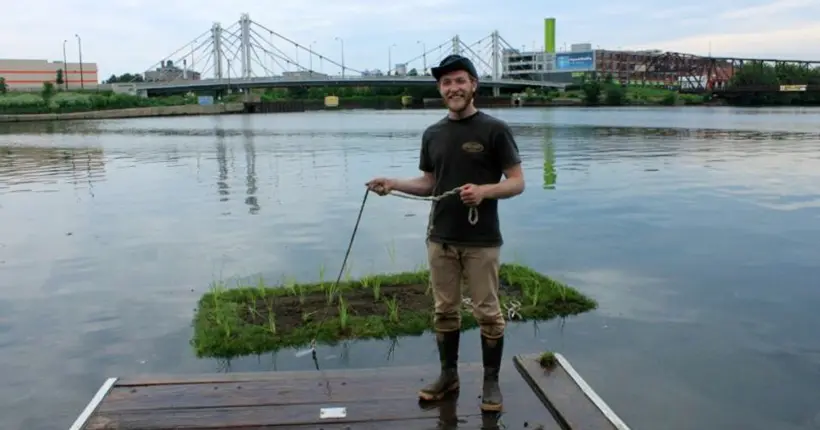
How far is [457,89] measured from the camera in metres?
4.63

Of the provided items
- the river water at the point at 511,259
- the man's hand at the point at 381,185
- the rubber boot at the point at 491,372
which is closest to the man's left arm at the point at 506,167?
the man's hand at the point at 381,185

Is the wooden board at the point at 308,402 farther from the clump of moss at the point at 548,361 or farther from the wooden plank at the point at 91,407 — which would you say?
the clump of moss at the point at 548,361

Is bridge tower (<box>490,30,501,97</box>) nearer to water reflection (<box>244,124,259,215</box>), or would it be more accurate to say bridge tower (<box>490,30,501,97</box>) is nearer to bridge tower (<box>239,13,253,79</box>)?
bridge tower (<box>239,13,253,79</box>)

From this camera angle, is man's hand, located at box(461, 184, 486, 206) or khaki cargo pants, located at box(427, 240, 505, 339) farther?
khaki cargo pants, located at box(427, 240, 505, 339)

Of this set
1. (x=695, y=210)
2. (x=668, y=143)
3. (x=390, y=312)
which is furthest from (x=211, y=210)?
(x=668, y=143)

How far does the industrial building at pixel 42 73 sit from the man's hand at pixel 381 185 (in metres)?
132

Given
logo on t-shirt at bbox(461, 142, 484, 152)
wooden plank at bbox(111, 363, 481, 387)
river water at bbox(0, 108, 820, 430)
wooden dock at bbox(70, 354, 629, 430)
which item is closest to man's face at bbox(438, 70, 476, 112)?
logo on t-shirt at bbox(461, 142, 484, 152)

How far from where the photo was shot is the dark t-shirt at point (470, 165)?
4648mm

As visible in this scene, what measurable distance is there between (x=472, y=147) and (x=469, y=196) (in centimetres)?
37

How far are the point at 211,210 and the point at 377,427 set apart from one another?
1207 cm

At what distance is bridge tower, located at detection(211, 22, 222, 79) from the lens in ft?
413

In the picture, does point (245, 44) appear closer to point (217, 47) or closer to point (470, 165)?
point (217, 47)

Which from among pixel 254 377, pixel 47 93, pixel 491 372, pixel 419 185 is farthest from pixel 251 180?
pixel 47 93

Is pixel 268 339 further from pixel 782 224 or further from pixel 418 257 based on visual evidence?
pixel 782 224
